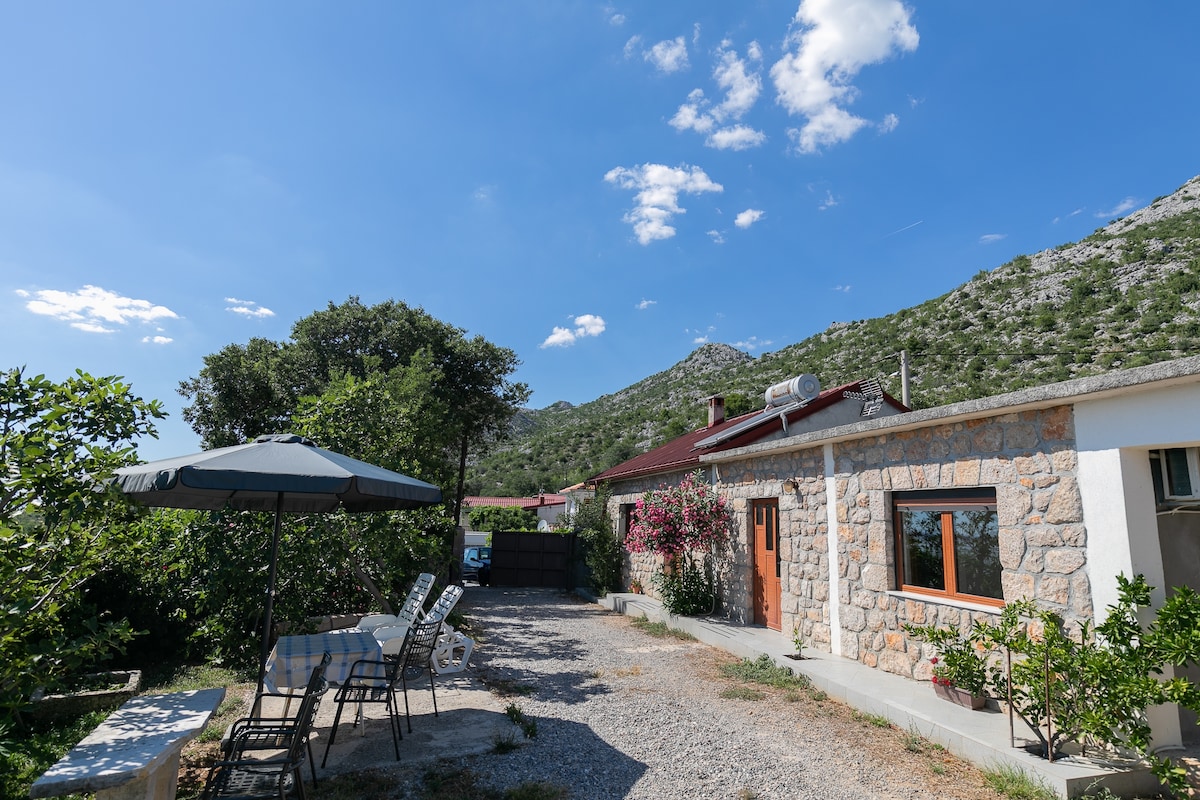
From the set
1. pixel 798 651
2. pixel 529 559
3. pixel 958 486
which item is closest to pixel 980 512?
pixel 958 486

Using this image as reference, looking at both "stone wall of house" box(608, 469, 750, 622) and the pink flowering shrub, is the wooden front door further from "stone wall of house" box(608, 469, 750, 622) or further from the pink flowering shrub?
the pink flowering shrub

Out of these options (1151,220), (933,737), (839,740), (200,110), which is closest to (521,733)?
(839,740)

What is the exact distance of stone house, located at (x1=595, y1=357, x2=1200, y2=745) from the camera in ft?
14.6

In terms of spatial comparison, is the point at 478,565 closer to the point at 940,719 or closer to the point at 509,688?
the point at 509,688

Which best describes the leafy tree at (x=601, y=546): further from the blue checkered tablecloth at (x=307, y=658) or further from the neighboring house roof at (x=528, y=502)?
the neighboring house roof at (x=528, y=502)

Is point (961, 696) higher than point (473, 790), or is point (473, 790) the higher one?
point (961, 696)

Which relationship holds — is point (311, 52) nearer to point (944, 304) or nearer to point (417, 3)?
point (417, 3)

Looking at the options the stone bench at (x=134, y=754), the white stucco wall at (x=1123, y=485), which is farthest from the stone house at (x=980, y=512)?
the stone bench at (x=134, y=754)

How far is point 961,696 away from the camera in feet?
17.7

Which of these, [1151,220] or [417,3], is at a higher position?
[1151,220]

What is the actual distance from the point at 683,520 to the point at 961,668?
5.76 metres

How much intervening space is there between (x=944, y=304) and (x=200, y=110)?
3543 cm

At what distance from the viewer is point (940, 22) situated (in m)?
8.62

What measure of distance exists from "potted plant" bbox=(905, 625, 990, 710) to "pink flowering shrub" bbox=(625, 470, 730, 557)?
488cm
